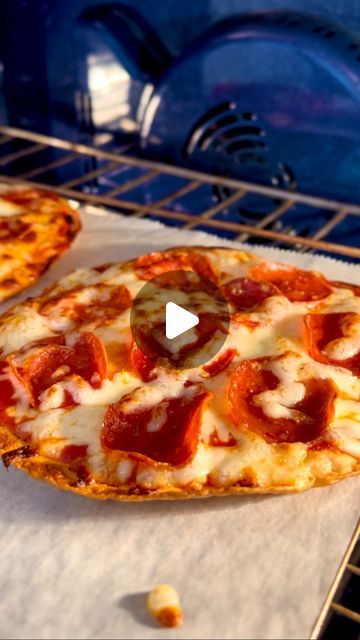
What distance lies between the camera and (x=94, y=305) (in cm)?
152

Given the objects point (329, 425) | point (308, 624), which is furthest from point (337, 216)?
point (308, 624)

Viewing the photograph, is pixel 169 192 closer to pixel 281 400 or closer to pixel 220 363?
pixel 220 363

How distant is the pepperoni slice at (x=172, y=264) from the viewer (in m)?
1.62

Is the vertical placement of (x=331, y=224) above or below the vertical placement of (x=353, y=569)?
above

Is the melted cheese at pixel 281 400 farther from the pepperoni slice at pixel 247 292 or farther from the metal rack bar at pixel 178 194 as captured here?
the metal rack bar at pixel 178 194

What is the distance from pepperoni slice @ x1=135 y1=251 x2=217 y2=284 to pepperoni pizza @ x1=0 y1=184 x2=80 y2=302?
9.5 inches

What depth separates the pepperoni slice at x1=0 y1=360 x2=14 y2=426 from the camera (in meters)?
1.27

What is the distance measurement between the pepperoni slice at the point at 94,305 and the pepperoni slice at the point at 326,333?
31cm

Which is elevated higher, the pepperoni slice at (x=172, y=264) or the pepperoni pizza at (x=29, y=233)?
the pepperoni slice at (x=172, y=264)

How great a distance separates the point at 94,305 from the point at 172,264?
0.66ft

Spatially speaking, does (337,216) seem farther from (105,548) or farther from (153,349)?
(105,548)

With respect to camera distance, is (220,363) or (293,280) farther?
(293,280)

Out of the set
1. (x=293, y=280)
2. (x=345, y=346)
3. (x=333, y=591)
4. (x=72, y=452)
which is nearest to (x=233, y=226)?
(x=293, y=280)

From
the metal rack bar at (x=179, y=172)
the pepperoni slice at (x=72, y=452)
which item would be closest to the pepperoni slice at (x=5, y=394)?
the pepperoni slice at (x=72, y=452)
